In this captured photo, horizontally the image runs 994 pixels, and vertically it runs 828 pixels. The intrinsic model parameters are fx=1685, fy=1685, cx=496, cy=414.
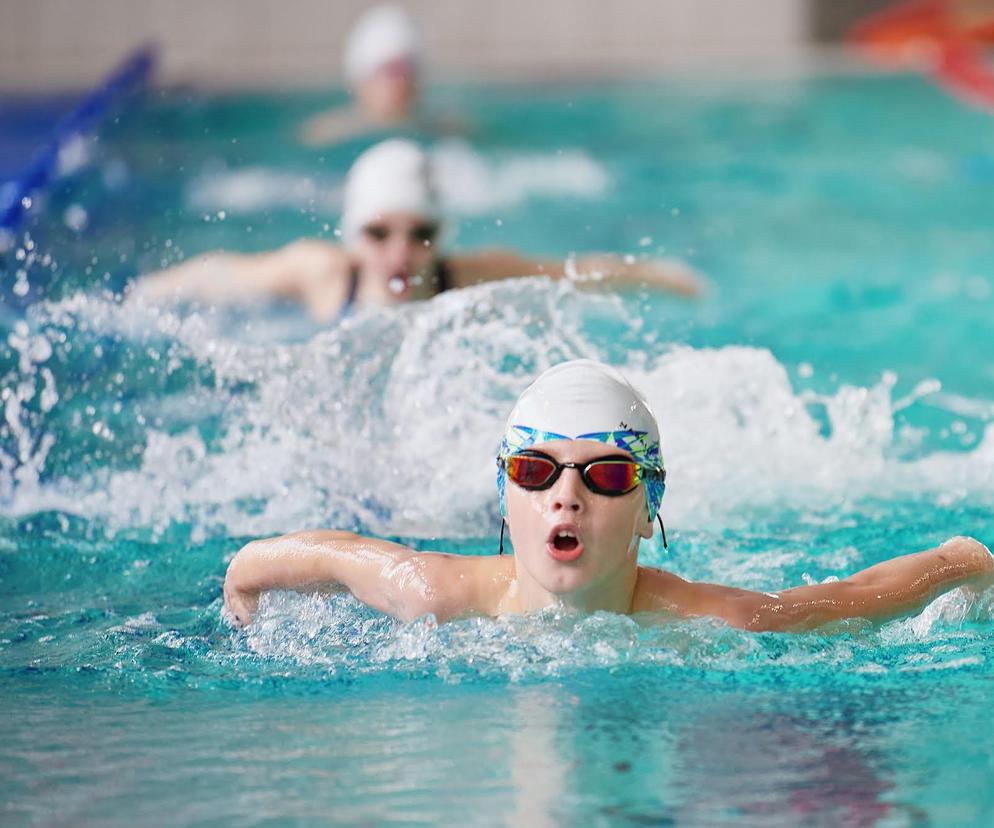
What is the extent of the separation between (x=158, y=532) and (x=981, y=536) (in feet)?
7.90

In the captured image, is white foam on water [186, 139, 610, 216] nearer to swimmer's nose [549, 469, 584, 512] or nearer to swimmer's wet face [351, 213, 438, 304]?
swimmer's wet face [351, 213, 438, 304]

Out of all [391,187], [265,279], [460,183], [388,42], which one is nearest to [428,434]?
[391,187]

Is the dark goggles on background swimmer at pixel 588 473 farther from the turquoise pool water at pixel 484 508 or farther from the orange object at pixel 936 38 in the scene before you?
the orange object at pixel 936 38

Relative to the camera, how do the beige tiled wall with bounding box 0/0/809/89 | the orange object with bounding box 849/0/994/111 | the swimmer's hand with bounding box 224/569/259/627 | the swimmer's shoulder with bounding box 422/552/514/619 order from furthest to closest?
the beige tiled wall with bounding box 0/0/809/89
the orange object with bounding box 849/0/994/111
the swimmer's hand with bounding box 224/569/259/627
the swimmer's shoulder with bounding box 422/552/514/619

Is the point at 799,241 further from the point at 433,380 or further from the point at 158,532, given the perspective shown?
the point at 158,532

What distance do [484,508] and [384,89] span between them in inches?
268

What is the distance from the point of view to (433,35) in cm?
1588

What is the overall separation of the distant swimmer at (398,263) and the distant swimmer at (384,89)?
14.8 ft

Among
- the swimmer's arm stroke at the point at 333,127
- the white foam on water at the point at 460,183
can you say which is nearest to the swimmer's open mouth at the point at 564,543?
the white foam on water at the point at 460,183

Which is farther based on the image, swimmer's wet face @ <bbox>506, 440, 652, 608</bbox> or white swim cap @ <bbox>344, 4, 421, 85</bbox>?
white swim cap @ <bbox>344, 4, 421, 85</bbox>

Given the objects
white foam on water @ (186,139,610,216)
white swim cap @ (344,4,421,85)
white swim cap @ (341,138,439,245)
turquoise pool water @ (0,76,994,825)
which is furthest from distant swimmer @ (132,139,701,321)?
white swim cap @ (344,4,421,85)

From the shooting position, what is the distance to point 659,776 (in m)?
2.83

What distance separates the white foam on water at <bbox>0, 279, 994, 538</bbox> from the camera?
5.21 meters

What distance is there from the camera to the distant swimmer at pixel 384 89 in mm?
11117
